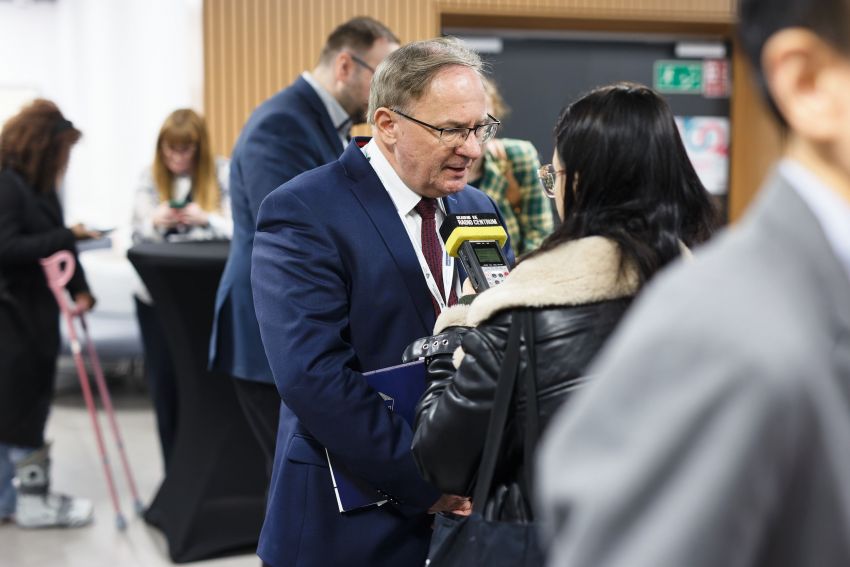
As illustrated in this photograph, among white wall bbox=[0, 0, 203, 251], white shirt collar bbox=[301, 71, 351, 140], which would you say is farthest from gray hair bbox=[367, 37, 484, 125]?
white wall bbox=[0, 0, 203, 251]

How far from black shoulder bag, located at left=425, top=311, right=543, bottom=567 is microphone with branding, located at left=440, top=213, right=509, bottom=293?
0.94 feet

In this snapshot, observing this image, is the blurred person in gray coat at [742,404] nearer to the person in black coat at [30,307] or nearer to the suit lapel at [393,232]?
the suit lapel at [393,232]

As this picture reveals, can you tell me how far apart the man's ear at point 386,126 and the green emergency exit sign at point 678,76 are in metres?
5.26

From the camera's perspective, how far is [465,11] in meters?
6.49

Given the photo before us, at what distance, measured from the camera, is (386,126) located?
2.02 meters

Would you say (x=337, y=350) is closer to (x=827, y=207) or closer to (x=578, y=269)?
(x=578, y=269)

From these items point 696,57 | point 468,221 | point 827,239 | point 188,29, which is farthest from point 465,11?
point 827,239

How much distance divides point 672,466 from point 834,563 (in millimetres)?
108

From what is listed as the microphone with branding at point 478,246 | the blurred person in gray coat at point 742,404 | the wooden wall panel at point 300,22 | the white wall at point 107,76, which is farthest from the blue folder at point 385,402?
the white wall at point 107,76

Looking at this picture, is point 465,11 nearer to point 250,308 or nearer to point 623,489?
point 250,308

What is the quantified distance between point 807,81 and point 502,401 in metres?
0.80

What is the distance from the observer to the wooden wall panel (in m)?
6.27

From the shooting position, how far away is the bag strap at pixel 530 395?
4.58 feet

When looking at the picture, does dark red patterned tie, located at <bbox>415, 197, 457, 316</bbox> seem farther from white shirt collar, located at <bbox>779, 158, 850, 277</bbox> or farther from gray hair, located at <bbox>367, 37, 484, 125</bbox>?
white shirt collar, located at <bbox>779, 158, 850, 277</bbox>
